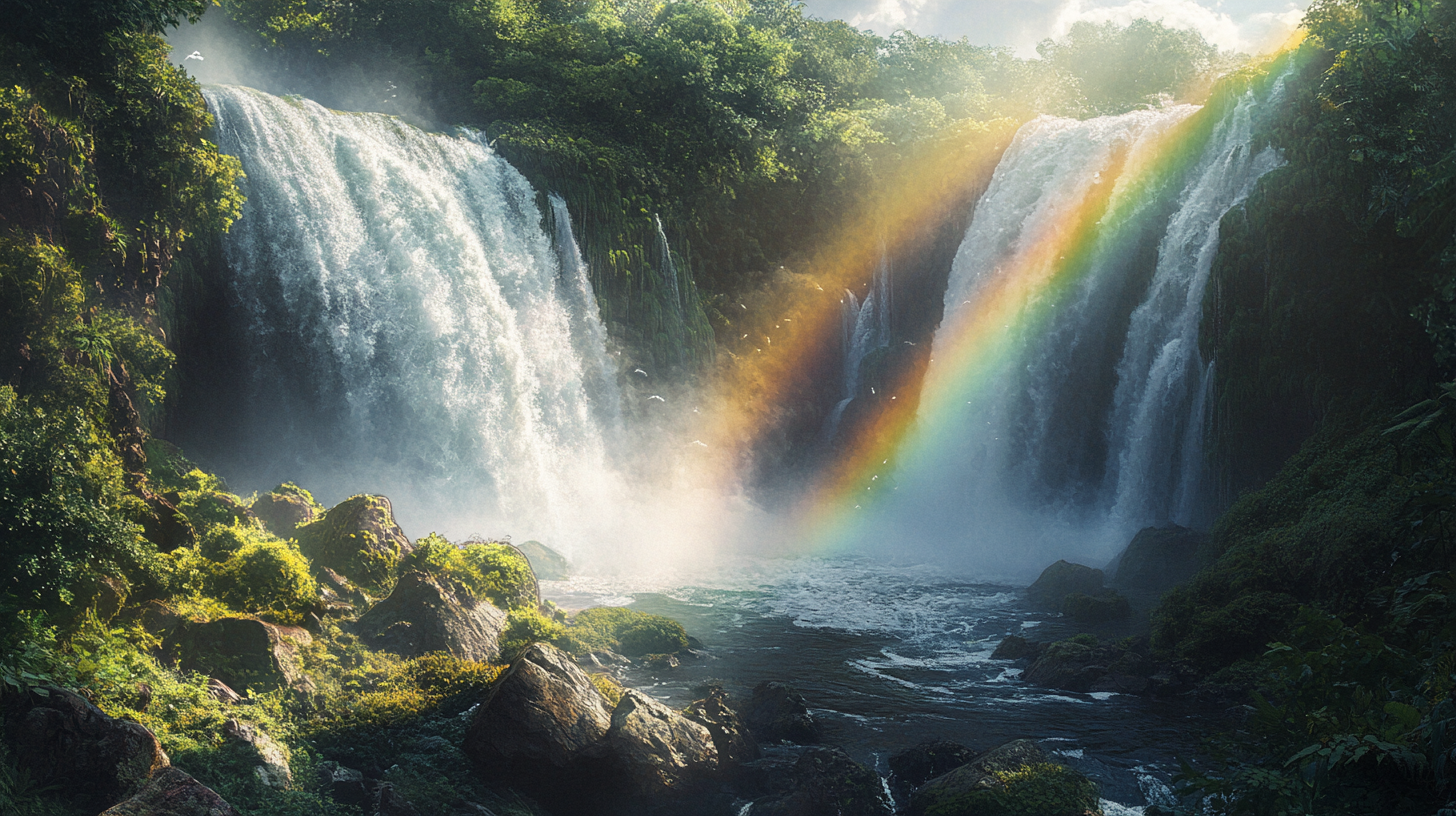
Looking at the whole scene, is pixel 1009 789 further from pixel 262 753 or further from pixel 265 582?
pixel 265 582

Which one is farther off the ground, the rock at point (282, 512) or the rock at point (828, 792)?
the rock at point (282, 512)

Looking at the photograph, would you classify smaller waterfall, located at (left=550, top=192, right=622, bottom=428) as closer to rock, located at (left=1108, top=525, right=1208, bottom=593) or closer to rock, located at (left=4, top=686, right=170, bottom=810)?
rock, located at (left=1108, top=525, right=1208, bottom=593)

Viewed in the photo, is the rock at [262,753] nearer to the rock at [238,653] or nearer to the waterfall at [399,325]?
the rock at [238,653]

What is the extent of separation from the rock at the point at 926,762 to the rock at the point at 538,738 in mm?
3898

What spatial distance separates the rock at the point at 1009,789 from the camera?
396 inches

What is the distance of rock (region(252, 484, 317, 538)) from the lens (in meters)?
17.8

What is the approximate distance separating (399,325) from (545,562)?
26.1ft

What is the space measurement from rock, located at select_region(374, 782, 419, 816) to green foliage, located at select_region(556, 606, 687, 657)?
668 cm

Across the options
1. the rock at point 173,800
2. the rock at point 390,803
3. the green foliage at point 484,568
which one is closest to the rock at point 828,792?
the rock at point 390,803

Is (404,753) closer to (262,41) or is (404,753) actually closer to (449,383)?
(449,383)

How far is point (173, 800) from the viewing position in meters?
7.43

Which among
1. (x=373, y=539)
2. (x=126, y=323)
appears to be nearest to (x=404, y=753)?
(x=373, y=539)

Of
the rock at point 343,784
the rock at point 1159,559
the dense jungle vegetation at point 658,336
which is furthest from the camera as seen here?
the rock at point 1159,559

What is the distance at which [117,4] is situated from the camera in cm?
1596
